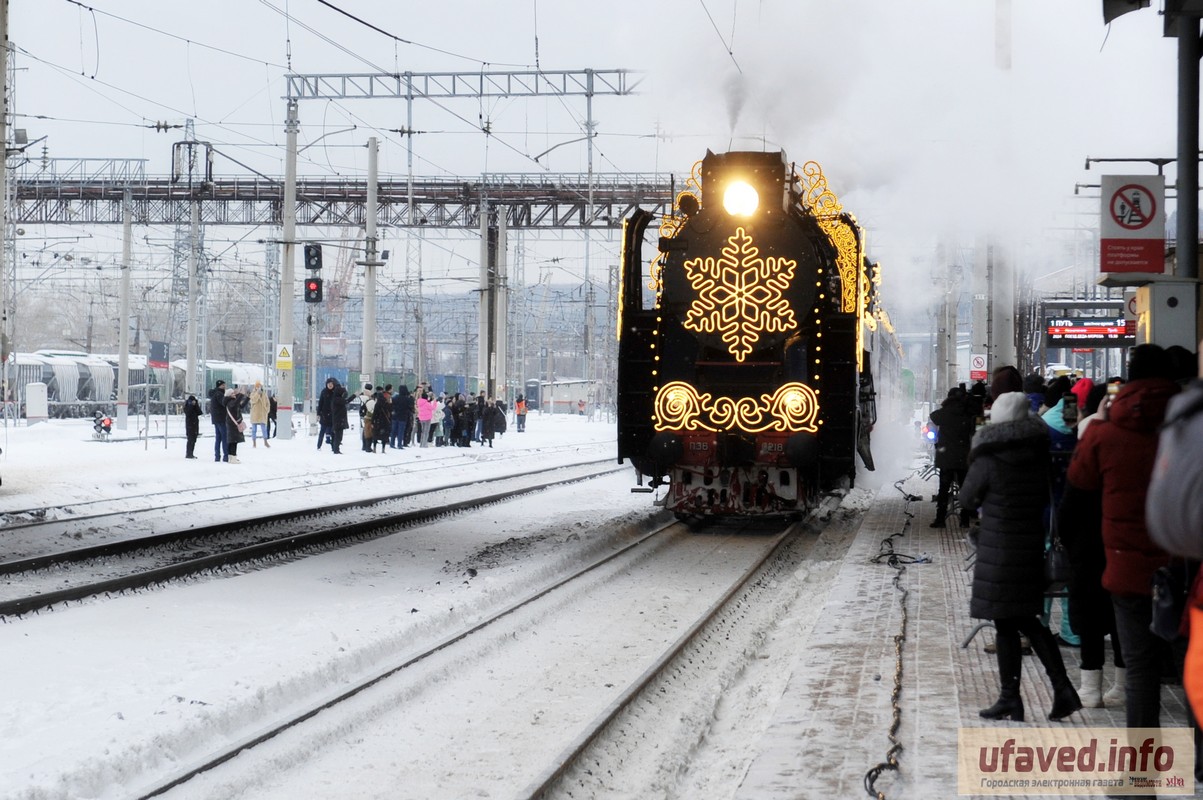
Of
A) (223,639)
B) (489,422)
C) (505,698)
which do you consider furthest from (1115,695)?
(489,422)

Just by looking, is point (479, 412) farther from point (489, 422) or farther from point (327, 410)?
point (327, 410)

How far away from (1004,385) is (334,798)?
4550mm

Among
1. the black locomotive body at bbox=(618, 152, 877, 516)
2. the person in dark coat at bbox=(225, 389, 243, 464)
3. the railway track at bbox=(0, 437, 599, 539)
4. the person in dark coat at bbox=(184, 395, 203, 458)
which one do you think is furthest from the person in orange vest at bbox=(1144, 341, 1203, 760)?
the person in dark coat at bbox=(225, 389, 243, 464)

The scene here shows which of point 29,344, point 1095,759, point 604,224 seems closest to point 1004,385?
point 1095,759

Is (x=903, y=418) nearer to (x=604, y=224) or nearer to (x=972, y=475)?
(x=604, y=224)

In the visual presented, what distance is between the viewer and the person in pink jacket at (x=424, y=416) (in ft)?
113

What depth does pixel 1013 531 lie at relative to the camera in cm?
596

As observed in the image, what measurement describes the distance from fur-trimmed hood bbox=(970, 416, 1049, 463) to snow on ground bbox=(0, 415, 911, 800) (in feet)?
12.2

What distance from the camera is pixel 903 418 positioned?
30.0 metres

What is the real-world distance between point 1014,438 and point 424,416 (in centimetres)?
2928

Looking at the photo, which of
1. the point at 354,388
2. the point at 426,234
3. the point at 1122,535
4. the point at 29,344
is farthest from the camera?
the point at 29,344

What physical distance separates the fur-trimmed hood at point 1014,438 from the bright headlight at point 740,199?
26.6ft

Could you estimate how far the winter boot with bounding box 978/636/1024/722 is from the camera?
618 cm

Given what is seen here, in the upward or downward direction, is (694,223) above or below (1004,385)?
above
